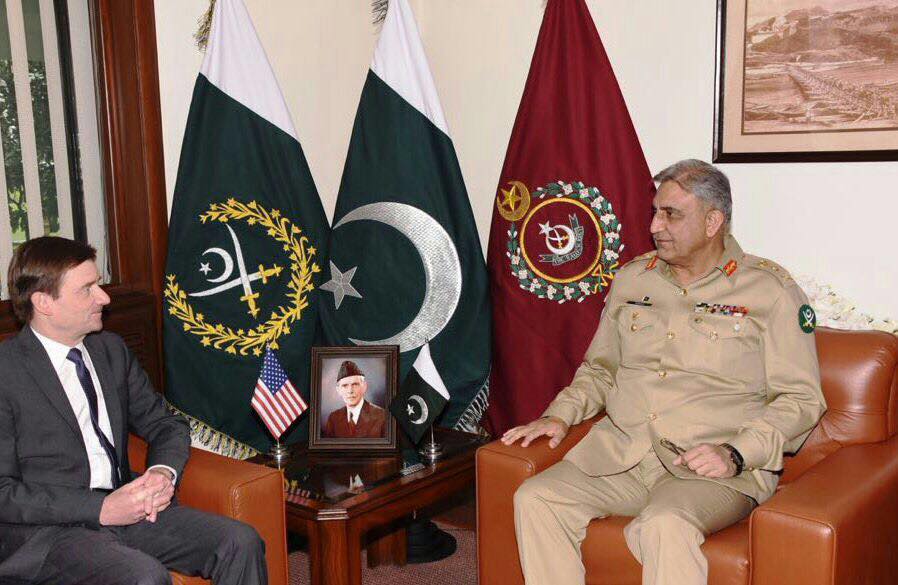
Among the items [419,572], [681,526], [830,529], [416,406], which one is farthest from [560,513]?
[419,572]

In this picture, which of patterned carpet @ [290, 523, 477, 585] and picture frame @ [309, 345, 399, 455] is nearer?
picture frame @ [309, 345, 399, 455]

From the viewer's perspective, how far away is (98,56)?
8.97ft

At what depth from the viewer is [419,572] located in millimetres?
3068

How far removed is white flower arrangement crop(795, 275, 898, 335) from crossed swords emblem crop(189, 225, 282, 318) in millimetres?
1759

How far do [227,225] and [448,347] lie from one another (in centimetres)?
85

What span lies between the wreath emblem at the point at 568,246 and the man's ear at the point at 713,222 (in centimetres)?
53

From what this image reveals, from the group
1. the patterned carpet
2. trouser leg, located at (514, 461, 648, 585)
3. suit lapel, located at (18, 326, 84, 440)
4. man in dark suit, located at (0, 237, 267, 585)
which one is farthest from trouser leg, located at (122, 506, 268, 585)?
the patterned carpet

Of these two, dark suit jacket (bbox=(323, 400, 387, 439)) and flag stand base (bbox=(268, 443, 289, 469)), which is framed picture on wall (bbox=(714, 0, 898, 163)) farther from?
flag stand base (bbox=(268, 443, 289, 469))

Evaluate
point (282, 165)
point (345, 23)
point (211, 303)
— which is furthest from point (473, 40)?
point (211, 303)

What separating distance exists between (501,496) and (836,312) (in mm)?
1237

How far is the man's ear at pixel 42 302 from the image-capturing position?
209 centimetres

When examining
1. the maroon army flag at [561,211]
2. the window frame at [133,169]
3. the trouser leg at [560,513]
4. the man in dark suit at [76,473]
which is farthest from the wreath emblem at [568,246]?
the man in dark suit at [76,473]

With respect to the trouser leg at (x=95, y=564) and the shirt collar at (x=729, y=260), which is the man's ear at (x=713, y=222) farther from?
Answer: the trouser leg at (x=95, y=564)

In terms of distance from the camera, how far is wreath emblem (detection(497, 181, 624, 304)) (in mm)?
2918
